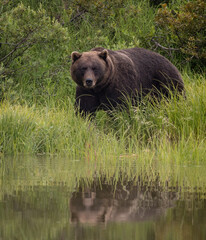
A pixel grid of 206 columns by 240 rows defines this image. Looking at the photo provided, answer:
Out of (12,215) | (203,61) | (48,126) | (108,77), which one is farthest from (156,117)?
(12,215)

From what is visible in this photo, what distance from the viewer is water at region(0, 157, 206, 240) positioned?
7.03 feet

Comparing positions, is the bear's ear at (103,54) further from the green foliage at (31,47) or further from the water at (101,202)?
the water at (101,202)

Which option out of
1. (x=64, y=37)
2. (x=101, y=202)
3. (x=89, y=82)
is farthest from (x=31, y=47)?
(x=101, y=202)

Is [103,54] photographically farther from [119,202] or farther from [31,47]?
[119,202]

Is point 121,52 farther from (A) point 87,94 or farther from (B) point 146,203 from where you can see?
(B) point 146,203

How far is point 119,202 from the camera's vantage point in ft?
9.08

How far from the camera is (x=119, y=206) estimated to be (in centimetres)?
266

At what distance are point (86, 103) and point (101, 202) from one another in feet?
14.7

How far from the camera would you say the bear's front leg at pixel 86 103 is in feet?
23.6

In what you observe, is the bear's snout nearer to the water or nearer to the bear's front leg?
the bear's front leg

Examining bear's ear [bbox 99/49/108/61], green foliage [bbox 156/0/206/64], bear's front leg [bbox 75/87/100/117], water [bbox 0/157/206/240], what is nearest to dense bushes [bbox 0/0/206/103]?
green foliage [bbox 156/0/206/64]

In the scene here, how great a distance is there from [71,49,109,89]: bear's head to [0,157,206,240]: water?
115 inches

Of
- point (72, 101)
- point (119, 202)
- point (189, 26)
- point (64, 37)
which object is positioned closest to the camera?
point (119, 202)

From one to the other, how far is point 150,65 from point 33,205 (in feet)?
19.0
